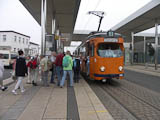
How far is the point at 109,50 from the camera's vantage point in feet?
30.3

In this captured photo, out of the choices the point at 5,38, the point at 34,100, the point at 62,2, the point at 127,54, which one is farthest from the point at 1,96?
the point at 5,38

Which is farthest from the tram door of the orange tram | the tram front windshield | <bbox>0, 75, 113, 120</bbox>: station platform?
<bbox>0, 75, 113, 120</bbox>: station platform

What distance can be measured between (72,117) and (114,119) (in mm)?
1144

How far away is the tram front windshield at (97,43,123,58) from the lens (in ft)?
29.9

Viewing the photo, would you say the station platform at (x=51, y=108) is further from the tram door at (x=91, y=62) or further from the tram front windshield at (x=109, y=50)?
the tram front windshield at (x=109, y=50)

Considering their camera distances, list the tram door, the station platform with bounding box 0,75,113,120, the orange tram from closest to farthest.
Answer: the station platform with bounding box 0,75,113,120 < the orange tram < the tram door

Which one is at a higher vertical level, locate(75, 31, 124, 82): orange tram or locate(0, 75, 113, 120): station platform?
locate(75, 31, 124, 82): orange tram

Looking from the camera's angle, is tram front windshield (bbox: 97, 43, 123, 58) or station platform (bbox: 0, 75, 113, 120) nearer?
station platform (bbox: 0, 75, 113, 120)

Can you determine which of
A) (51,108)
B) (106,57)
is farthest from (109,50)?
(51,108)

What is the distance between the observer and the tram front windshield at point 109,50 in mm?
9125

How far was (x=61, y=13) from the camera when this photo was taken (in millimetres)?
17188

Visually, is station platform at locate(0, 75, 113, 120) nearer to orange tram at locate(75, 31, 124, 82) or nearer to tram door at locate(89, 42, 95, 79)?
orange tram at locate(75, 31, 124, 82)

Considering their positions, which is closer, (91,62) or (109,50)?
(109,50)

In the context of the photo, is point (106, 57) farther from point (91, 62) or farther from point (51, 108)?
point (51, 108)
